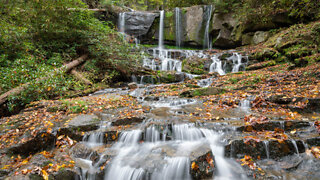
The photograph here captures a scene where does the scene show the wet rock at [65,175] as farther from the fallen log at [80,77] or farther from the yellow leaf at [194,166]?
the fallen log at [80,77]

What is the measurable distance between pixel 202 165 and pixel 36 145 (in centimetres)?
386

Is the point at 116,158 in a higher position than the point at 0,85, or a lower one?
lower

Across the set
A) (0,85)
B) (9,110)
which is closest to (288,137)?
(9,110)

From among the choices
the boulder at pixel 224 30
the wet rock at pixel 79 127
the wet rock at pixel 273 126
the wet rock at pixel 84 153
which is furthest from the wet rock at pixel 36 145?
the boulder at pixel 224 30

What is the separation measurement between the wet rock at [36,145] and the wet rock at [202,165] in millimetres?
3377

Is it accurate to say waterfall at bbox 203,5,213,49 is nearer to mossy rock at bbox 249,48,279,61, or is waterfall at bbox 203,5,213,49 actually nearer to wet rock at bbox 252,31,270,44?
wet rock at bbox 252,31,270,44

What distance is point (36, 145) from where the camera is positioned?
12.3 feet

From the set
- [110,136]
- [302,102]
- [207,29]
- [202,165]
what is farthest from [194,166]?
[207,29]

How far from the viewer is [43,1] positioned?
941 centimetres

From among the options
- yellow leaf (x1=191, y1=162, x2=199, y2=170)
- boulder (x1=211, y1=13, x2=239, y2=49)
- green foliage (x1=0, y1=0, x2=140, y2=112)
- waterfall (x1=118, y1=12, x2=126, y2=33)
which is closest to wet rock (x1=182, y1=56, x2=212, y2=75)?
green foliage (x1=0, y1=0, x2=140, y2=112)

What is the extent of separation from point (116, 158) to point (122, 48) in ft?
32.2

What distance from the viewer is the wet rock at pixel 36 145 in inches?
140

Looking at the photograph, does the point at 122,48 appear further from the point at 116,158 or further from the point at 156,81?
the point at 116,158

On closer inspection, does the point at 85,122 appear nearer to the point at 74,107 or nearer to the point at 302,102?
the point at 74,107
